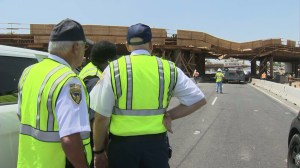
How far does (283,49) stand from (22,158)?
59642 millimetres

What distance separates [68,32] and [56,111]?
518mm

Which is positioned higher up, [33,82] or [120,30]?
[120,30]

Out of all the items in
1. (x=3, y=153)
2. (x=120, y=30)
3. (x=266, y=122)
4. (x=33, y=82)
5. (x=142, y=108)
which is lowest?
(x=266, y=122)

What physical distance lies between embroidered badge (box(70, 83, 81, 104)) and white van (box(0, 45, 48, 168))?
126 cm

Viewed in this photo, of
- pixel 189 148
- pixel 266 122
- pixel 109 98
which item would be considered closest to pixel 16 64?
pixel 109 98

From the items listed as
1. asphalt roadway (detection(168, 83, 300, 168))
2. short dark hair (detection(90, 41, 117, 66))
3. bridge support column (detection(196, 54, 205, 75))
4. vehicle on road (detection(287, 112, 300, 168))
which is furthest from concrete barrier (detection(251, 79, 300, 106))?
bridge support column (detection(196, 54, 205, 75))

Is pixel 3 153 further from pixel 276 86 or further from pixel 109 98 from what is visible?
pixel 276 86

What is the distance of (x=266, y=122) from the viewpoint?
1255cm

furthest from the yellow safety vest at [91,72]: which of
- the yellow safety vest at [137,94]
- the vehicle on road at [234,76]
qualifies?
the vehicle on road at [234,76]

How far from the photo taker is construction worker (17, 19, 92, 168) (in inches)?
95.8

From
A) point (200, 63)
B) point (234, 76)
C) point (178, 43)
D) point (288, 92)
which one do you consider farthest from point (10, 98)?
point (200, 63)

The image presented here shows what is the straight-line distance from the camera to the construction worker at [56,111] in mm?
2434

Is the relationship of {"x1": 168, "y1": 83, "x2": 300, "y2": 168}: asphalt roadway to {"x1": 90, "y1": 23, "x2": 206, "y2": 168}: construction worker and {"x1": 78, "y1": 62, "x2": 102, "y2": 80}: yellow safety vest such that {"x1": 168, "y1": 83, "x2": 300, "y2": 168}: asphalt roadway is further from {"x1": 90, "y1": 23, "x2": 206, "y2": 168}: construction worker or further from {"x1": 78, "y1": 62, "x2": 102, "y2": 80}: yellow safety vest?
{"x1": 90, "y1": 23, "x2": 206, "y2": 168}: construction worker

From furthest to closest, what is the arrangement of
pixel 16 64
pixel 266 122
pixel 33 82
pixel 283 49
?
pixel 283 49 < pixel 266 122 < pixel 16 64 < pixel 33 82
